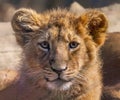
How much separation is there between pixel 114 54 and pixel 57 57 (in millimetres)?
1484

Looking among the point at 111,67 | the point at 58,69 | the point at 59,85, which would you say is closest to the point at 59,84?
the point at 59,85

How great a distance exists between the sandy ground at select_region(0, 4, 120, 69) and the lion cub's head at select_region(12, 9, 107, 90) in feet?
2.94

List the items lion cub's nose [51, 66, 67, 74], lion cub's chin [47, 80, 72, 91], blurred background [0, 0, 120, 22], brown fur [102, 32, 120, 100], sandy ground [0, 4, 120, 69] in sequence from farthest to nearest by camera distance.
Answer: blurred background [0, 0, 120, 22], sandy ground [0, 4, 120, 69], brown fur [102, 32, 120, 100], lion cub's chin [47, 80, 72, 91], lion cub's nose [51, 66, 67, 74]

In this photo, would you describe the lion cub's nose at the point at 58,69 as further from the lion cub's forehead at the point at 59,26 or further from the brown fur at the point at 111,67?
the brown fur at the point at 111,67

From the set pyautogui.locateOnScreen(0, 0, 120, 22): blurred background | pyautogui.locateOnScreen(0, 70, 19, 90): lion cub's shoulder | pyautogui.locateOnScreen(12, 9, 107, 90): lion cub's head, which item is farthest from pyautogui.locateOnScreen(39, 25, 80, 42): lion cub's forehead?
pyautogui.locateOnScreen(0, 0, 120, 22): blurred background

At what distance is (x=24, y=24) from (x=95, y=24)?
42 centimetres

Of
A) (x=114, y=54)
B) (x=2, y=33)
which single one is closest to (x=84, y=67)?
(x=114, y=54)

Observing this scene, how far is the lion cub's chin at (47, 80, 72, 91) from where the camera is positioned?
3235 mm

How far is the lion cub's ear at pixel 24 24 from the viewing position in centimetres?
352

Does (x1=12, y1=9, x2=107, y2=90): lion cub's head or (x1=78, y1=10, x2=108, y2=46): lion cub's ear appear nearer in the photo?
(x1=12, y1=9, x2=107, y2=90): lion cub's head

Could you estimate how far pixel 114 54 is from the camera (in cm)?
461

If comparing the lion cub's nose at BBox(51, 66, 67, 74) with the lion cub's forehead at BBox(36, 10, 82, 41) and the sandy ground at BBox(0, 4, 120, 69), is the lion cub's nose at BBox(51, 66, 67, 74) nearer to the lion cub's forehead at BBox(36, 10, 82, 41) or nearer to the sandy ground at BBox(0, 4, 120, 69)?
the lion cub's forehead at BBox(36, 10, 82, 41)

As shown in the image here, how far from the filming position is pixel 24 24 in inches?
140

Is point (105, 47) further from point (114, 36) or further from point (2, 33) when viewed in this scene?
point (2, 33)
